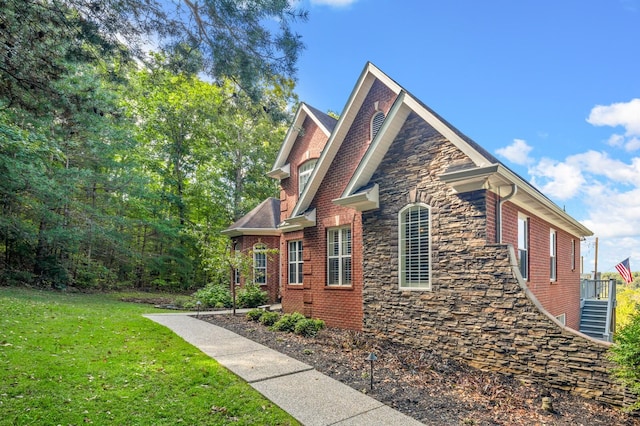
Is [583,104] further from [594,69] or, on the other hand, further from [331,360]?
[331,360]

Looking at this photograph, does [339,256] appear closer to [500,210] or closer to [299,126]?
[500,210]

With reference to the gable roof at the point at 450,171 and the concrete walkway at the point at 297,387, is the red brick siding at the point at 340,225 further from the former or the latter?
the concrete walkway at the point at 297,387

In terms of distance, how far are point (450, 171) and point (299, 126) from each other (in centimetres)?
868

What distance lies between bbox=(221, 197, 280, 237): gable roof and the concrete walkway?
8.65 metres

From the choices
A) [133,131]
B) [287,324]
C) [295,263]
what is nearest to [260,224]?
[295,263]

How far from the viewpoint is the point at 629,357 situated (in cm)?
470

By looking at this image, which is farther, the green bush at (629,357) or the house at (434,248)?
the house at (434,248)

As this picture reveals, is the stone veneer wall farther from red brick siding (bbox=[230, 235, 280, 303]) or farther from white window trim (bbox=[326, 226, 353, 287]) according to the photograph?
red brick siding (bbox=[230, 235, 280, 303])

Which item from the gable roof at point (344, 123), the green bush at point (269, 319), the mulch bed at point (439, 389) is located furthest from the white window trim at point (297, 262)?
the mulch bed at point (439, 389)

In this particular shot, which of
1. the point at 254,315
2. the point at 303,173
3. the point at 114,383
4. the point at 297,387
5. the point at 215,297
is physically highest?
the point at 303,173

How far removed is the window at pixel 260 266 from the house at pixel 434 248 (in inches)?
154

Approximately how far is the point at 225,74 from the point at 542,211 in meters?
9.65

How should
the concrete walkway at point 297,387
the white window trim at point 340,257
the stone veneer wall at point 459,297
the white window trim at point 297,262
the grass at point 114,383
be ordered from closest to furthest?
1. the grass at point 114,383
2. the concrete walkway at point 297,387
3. the stone veneer wall at point 459,297
4. the white window trim at point 340,257
5. the white window trim at point 297,262

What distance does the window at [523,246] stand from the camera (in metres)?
8.76
